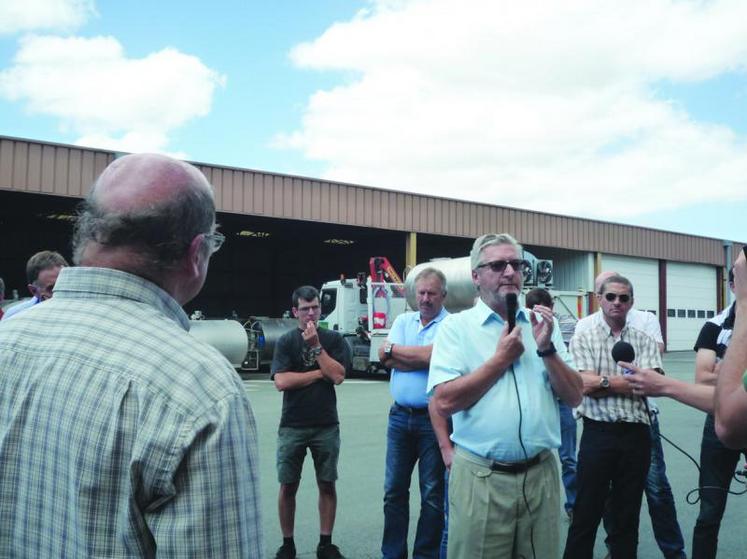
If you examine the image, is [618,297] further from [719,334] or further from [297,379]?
[297,379]

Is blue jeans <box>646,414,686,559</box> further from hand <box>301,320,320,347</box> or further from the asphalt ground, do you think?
hand <box>301,320,320,347</box>

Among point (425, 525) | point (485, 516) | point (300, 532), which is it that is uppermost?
point (485, 516)

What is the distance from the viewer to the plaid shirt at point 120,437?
50.5 inches

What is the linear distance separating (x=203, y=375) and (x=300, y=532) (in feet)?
14.6

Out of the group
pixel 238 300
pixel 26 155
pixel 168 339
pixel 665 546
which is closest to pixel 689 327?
pixel 238 300

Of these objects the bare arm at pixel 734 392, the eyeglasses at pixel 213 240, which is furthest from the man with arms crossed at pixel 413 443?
the eyeglasses at pixel 213 240

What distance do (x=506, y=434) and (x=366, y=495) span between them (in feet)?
12.1

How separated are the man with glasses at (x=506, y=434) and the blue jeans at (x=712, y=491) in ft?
5.17

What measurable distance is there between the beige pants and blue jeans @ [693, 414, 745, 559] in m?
1.61

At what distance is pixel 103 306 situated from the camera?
148 cm

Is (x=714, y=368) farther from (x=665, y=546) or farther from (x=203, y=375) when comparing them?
(x=203, y=375)

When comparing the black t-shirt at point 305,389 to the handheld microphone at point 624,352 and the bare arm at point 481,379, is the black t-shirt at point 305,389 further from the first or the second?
the handheld microphone at point 624,352

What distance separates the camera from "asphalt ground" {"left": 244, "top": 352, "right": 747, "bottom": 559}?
17.0ft

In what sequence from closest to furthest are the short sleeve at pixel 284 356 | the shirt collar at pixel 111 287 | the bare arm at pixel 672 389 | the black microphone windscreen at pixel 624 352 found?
the shirt collar at pixel 111 287 < the bare arm at pixel 672 389 < the black microphone windscreen at pixel 624 352 < the short sleeve at pixel 284 356
